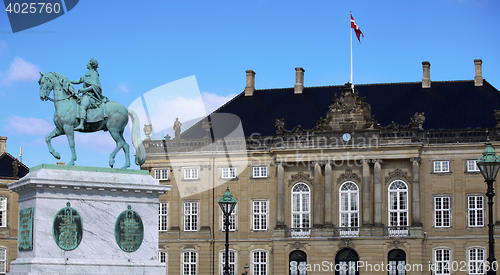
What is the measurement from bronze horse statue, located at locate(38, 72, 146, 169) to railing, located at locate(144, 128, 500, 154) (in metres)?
33.6

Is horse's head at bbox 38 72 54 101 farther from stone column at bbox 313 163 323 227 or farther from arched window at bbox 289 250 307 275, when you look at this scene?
arched window at bbox 289 250 307 275

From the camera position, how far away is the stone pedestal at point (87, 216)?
64.1 ft

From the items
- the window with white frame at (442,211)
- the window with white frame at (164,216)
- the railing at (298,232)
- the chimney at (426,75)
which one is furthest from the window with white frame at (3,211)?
the chimney at (426,75)

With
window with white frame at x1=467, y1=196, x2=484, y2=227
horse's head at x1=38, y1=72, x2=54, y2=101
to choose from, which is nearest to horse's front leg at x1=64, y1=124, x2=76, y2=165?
horse's head at x1=38, y1=72, x2=54, y2=101

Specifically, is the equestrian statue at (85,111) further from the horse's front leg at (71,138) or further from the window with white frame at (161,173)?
the window with white frame at (161,173)

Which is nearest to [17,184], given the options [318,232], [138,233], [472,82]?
[138,233]

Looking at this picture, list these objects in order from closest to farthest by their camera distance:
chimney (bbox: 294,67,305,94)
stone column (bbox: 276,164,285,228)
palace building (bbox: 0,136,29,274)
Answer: stone column (bbox: 276,164,285,228)
palace building (bbox: 0,136,29,274)
chimney (bbox: 294,67,305,94)

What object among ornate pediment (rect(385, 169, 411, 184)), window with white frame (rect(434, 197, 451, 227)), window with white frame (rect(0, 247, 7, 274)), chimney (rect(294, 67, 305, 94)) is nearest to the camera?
window with white frame (rect(434, 197, 451, 227))

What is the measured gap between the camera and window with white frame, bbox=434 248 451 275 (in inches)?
2061

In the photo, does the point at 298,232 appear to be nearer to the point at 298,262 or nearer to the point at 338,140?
the point at 298,262

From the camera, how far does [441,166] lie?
175ft

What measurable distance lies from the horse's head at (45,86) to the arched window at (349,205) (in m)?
35.1

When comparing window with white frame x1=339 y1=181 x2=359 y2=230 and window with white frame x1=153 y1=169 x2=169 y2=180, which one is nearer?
window with white frame x1=339 y1=181 x2=359 y2=230

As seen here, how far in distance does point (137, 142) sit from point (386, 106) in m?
38.6
